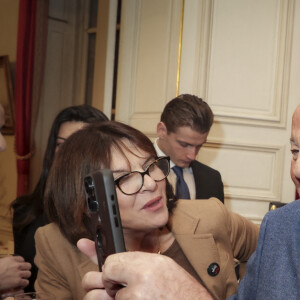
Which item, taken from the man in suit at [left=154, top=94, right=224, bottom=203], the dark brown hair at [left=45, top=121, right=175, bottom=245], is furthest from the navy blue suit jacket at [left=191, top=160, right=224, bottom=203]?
the dark brown hair at [left=45, top=121, right=175, bottom=245]

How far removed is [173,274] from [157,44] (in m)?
3.50

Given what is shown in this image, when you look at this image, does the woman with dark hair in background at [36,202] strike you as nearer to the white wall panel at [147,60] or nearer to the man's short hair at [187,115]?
the man's short hair at [187,115]

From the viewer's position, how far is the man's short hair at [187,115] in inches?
124

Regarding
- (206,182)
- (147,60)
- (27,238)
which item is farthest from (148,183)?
(147,60)

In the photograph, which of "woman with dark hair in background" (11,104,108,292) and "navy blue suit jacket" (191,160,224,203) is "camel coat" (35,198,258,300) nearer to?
"woman with dark hair in background" (11,104,108,292)

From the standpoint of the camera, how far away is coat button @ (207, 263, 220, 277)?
6.09 feet

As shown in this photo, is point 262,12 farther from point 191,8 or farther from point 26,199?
point 26,199

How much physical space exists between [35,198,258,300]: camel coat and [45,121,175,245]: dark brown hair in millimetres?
120

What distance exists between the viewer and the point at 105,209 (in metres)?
0.78

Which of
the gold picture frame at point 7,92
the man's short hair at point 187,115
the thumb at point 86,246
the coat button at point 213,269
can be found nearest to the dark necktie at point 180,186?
the man's short hair at point 187,115

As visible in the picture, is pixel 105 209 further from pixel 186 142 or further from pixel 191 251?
pixel 186 142

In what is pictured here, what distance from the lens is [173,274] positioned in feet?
2.71

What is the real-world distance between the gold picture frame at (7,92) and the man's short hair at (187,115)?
3.14 meters

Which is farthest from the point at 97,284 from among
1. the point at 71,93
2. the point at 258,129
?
the point at 71,93
